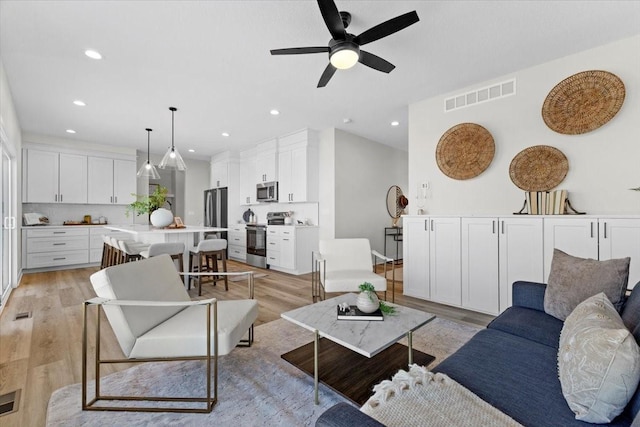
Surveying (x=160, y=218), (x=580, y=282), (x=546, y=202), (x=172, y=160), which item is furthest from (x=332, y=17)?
(x=160, y=218)

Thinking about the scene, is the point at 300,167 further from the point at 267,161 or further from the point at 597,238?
the point at 597,238

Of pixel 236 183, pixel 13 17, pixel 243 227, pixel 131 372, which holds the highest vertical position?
pixel 13 17

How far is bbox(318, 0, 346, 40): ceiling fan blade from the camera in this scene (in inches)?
72.4

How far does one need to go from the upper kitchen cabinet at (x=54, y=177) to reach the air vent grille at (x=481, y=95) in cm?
707

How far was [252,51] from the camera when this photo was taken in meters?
2.82

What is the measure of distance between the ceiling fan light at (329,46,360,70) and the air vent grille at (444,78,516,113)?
1997 mm

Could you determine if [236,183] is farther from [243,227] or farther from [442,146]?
[442,146]

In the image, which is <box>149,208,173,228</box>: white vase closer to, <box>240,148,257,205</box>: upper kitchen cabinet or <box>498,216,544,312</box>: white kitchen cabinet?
<box>240,148,257,205</box>: upper kitchen cabinet

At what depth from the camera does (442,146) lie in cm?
380

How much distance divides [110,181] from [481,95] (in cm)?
726

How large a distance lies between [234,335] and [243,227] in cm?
511

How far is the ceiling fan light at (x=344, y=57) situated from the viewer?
221 cm

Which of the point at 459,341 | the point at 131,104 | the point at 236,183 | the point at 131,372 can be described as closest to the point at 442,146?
the point at 459,341

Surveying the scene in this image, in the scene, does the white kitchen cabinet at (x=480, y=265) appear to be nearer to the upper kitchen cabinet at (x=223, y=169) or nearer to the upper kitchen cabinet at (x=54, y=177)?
the upper kitchen cabinet at (x=223, y=169)
